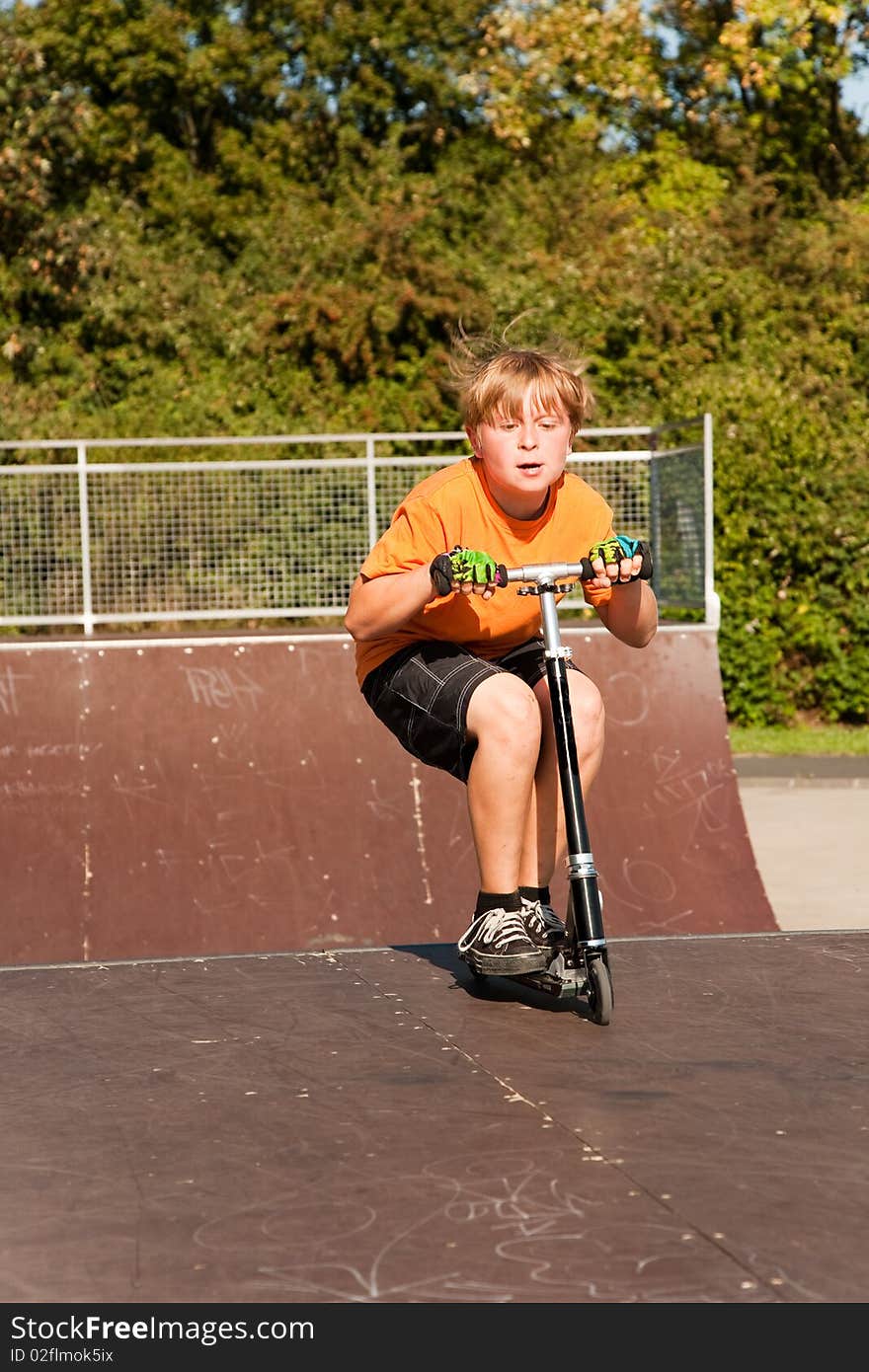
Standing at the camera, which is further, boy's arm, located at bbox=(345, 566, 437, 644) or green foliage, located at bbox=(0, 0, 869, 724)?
green foliage, located at bbox=(0, 0, 869, 724)

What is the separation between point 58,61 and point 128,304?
883 centimetres

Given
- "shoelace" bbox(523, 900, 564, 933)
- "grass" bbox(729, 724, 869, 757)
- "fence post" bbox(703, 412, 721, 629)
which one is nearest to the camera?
"shoelace" bbox(523, 900, 564, 933)

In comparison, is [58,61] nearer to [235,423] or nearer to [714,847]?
[235,423]

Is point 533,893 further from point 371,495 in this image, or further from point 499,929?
point 371,495

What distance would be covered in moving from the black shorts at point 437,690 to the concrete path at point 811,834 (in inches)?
102

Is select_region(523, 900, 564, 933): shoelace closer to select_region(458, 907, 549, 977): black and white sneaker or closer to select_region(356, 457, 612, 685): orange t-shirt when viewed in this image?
select_region(458, 907, 549, 977): black and white sneaker

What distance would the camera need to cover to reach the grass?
13875 mm

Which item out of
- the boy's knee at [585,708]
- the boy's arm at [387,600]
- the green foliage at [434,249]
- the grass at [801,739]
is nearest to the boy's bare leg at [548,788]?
the boy's knee at [585,708]

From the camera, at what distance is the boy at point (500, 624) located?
3646 millimetres

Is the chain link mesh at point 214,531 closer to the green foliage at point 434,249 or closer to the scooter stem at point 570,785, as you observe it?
the green foliage at point 434,249

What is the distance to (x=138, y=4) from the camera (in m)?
27.2

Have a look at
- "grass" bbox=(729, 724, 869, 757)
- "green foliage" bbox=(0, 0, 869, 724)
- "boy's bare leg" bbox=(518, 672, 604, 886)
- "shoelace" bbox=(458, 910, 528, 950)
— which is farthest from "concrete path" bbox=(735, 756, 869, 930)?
"shoelace" bbox=(458, 910, 528, 950)
